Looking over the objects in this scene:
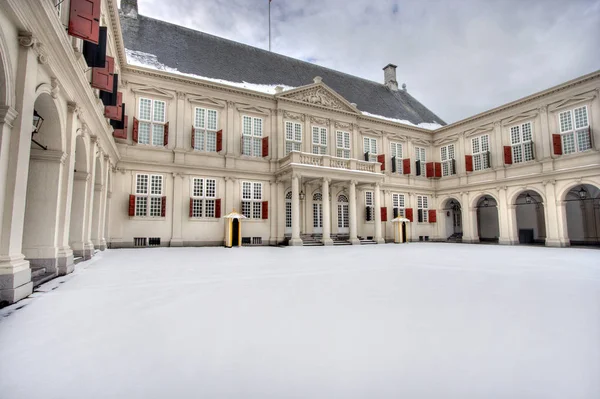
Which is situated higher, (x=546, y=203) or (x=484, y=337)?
(x=546, y=203)

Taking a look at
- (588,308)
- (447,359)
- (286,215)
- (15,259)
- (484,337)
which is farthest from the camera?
(286,215)

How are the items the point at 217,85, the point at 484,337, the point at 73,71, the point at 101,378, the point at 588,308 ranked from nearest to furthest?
1. the point at 101,378
2. the point at 484,337
3. the point at 588,308
4. the point at 73,71
5. the point at 217,85

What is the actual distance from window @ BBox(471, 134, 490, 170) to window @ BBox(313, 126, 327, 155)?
1180 cm

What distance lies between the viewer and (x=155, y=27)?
70.3 feet

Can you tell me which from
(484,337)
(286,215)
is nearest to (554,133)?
(286,215)

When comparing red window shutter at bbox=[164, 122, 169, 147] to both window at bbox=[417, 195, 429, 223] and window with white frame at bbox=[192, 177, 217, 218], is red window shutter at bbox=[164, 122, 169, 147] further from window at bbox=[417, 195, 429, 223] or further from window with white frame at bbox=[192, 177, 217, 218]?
window at bbox=[417, 195, 429, 223]

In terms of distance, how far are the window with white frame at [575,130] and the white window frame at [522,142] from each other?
1712 mm

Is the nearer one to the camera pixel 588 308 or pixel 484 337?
pixel 484 337

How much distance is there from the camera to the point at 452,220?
92.2ft

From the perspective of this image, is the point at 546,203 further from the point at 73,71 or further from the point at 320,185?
the point at 73,71

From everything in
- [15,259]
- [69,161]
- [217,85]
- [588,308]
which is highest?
[217,85]

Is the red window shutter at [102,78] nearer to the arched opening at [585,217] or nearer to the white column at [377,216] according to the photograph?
the white column at [377,216]

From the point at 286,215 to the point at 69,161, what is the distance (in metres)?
14.4

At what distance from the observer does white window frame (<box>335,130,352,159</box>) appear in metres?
23.4
